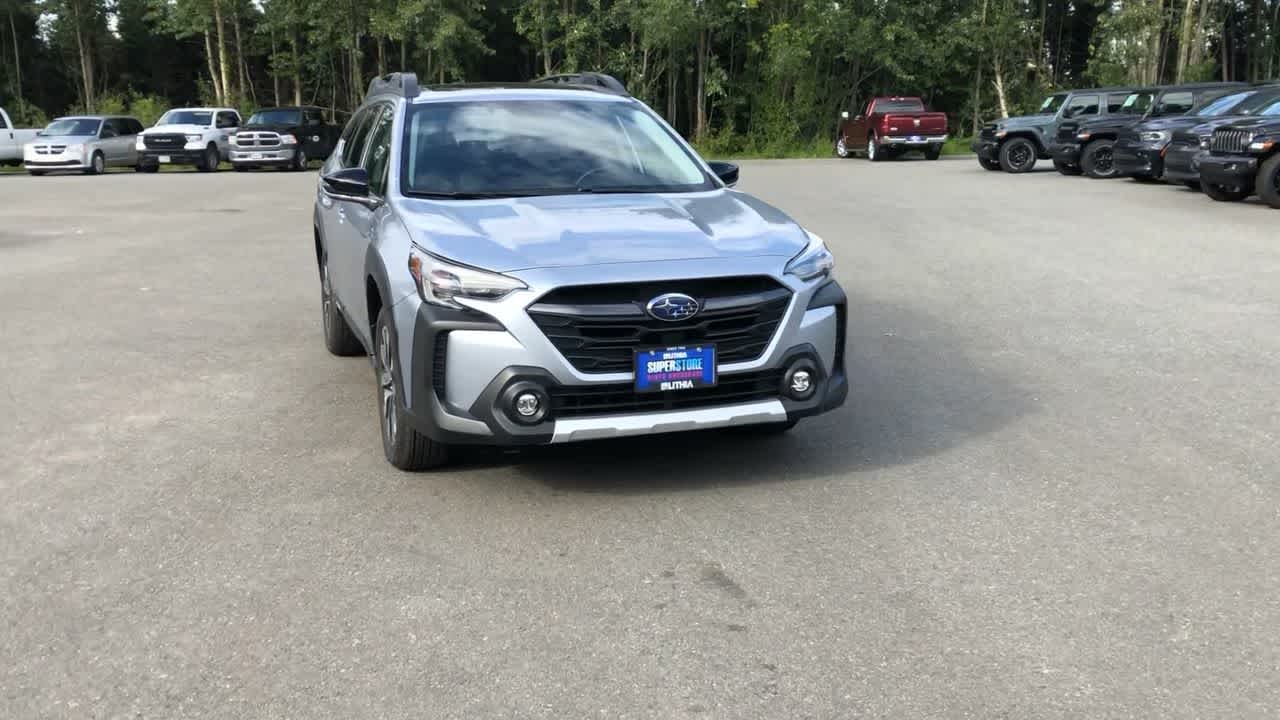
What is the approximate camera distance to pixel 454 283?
5348 mm

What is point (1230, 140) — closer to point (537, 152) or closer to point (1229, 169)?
point (1229, 169)

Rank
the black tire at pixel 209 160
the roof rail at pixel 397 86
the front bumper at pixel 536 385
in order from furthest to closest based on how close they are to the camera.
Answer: the black tire at pixel 209 160, the roof rail at pixel 397 86, the front bumper at pixel 536 385

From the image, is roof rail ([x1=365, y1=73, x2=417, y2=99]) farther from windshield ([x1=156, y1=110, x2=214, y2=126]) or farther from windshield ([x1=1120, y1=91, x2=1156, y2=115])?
windshield ([x1=156, y1=110, x2=214, y2=126])

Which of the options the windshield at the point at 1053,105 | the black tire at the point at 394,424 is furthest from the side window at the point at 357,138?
the windshield at the point at 1053,105

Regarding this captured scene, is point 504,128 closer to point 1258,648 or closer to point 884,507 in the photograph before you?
point 884,507

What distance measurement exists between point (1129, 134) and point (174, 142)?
1011 inches

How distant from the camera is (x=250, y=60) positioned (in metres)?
65.1

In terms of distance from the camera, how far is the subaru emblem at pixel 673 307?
210 inches

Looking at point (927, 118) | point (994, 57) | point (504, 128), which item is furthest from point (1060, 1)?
point (504, 128)

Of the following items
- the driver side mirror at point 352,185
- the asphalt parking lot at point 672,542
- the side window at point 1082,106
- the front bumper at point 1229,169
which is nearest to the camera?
the asphalt parking lot at point 672,542

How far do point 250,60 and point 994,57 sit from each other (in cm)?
3557

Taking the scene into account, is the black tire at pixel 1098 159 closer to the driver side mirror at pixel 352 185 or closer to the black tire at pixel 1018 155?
the black tire at pixel 1018 155

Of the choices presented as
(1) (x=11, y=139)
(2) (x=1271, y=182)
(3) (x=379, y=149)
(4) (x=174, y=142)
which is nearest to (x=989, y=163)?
(2) (x=1271, y=182)

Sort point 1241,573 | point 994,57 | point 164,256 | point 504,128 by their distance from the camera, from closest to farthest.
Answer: point 1241,573
point 504,128
point 164,256
point 994,57
